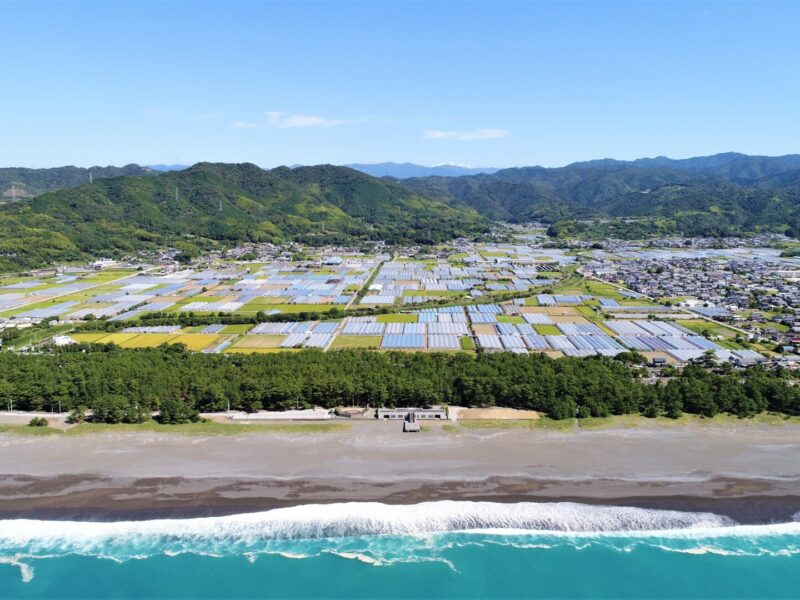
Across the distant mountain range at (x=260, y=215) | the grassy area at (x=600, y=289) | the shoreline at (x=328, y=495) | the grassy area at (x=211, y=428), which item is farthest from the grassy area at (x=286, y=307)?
the distant mountain range at (x=260, y=215)

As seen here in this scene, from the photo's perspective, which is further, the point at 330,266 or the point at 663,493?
the point at 330,266

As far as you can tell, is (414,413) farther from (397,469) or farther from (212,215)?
(212,215)

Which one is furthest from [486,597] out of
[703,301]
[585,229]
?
[585,229]

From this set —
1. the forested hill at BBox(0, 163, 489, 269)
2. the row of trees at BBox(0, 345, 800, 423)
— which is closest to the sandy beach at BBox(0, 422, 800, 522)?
the row of trees at BBox(0, 345, 800, 423)

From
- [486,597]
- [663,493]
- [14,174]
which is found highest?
[14,174]

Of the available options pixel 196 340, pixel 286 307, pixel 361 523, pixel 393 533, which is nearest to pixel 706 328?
pixel 393 533

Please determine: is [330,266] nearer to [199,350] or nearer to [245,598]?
[199,350]

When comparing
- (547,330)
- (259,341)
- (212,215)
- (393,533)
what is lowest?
(393,533)
